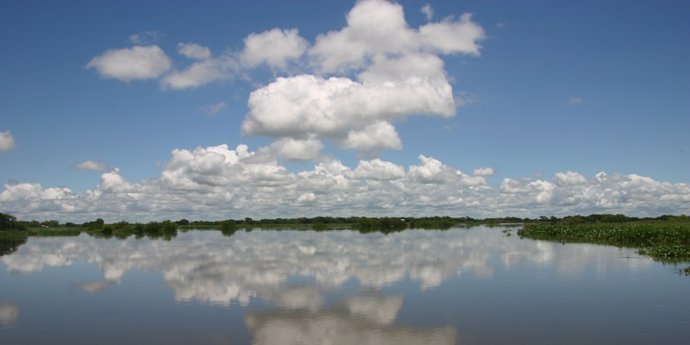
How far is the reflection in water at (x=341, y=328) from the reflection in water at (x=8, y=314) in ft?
24.8

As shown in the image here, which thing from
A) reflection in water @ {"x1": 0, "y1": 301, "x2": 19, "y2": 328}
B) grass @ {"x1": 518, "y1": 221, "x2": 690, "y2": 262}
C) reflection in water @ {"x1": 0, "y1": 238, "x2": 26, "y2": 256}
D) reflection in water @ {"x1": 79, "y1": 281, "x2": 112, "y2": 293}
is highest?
grass @ {"x1": 518, "y1": 221, "x2": 690, "y2": 262}

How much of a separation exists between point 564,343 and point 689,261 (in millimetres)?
22756

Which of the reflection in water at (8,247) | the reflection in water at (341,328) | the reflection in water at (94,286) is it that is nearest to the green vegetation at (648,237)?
the reflection in water at (341,328)

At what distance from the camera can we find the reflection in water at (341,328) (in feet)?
44.3

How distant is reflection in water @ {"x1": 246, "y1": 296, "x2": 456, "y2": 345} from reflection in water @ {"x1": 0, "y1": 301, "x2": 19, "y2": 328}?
297 inches

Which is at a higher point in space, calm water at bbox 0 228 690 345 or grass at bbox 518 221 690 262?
grass at bbox 518 221 690 262

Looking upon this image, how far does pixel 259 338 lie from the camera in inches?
550

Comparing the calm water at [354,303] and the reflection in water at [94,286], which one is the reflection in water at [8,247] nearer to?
the calm water at [354,303]

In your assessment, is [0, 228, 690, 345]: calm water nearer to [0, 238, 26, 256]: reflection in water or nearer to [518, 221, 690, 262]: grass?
[518, 221, 690, 262]: grass

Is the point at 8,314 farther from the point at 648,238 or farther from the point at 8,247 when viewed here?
the point at 8,247

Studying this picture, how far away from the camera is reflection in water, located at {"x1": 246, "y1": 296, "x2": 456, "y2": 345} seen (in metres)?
13.5

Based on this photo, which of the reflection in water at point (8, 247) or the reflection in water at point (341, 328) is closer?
the reflection in water at point (341, 328)

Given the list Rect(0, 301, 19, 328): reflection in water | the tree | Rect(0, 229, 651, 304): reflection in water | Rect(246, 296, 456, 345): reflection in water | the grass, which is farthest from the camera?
the tree

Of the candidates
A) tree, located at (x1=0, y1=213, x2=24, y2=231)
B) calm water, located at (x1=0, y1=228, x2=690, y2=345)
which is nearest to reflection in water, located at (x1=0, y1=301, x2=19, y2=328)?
calm water, located at (x1=0, y1=228, x2=690, y2=345)
